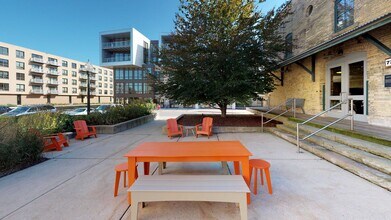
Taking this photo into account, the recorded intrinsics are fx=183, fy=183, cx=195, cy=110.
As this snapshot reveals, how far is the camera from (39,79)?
5312 centimetres

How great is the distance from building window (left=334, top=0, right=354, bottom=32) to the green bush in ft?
45.2

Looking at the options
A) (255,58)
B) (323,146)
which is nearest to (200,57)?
(255,58)

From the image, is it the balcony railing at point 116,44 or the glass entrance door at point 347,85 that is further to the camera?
the balcony railing at point 116,44

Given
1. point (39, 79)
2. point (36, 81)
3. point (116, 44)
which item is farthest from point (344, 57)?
point (39, 79)

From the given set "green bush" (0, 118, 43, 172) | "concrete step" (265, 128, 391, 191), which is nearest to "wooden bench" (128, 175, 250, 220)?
"concrete step" (265, 128, 391, 191)

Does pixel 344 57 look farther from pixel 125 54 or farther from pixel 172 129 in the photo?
pixel 125 54

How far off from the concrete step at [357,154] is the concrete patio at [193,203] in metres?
0.52

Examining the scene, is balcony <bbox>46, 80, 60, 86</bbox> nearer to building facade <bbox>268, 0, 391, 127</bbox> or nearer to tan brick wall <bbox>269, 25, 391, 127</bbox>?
building facade <bbox>268, 0, 391, 127</bbox>

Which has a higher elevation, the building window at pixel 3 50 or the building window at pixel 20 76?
the building window at pixel 3 50

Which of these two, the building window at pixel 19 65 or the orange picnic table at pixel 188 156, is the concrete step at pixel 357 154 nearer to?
the orange picnic table at pixel 188 156

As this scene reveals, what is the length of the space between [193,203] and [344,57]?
384 inches

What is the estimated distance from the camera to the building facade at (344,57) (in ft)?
21.6

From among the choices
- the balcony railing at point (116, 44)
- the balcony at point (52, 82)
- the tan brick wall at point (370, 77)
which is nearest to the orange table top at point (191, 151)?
the tan brick wall at point (370, 77)

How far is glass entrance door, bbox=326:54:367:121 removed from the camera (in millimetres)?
7734
